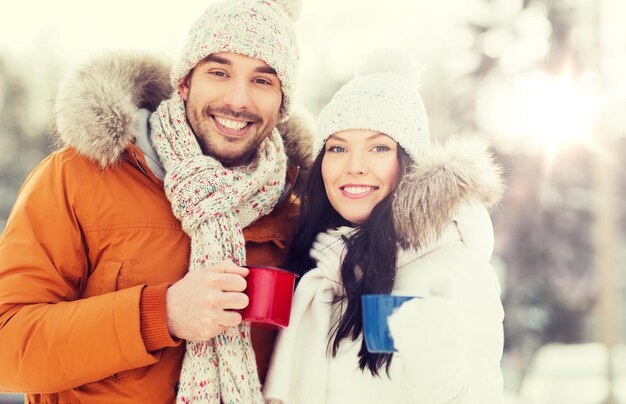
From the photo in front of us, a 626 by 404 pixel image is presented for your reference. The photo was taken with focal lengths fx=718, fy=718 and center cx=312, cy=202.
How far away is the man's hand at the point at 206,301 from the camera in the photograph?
2.59m

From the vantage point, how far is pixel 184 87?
3463 millimetres

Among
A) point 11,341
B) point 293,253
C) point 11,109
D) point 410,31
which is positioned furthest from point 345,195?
point 11,109

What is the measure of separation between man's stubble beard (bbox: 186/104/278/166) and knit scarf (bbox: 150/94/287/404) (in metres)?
0.05

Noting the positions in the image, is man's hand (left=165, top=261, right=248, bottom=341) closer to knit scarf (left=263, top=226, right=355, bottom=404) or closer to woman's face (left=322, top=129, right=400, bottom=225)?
knit scarf (left=263, top=226, right=355, bottom=404)

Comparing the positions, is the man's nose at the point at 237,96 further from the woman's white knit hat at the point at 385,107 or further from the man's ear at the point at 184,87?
the woman's white knit hat at the point at 385,107

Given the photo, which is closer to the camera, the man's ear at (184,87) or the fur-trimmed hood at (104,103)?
the fur-trimmed hood at (104,103)

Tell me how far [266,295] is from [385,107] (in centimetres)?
107

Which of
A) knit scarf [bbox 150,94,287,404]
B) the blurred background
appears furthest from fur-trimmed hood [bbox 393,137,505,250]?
the blurred background

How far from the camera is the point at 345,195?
321 centimetres

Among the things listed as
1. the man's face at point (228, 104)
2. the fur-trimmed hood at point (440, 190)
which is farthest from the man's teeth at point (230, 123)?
the fur-trimmed hood at point (440, 190)

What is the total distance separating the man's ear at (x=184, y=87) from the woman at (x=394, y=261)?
2.14ft

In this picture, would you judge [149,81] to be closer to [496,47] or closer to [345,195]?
[345,195]

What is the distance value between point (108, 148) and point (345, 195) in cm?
104

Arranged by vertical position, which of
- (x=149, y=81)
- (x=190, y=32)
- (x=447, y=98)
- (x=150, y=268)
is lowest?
(x=150, y=268)
